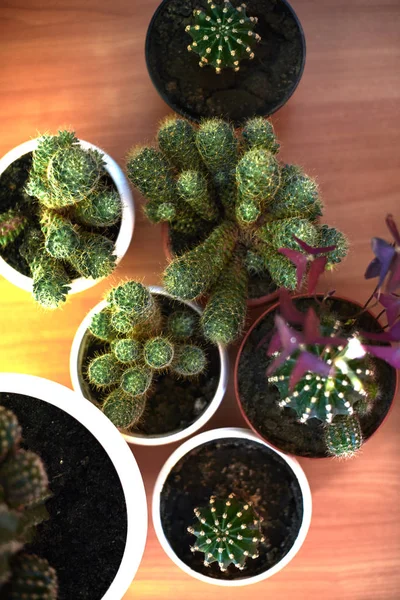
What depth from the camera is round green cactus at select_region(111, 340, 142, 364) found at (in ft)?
3.14

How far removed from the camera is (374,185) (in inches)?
47.8

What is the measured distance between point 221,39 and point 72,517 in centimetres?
92

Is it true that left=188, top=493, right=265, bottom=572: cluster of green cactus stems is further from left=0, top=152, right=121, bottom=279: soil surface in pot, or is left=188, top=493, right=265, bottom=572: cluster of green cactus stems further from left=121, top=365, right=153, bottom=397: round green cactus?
left=0, top=152, right=121, bottom=279: soil surface in pot

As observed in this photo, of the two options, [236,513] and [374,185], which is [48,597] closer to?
[236,513]

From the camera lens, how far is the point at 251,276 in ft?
3.80

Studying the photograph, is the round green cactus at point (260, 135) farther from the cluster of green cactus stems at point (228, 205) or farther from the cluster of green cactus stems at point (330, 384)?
the cluster of green cactus stems at point (330, 384)

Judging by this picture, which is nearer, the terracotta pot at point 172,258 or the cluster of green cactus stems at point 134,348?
the cluster of green cactus stems at point 134,348

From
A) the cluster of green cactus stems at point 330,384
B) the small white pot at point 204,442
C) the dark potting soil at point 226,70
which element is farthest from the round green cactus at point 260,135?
the small white pot at point 204,442

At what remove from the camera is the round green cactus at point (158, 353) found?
0.95 meters

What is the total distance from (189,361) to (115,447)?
24cm

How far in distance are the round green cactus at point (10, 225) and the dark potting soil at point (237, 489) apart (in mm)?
555

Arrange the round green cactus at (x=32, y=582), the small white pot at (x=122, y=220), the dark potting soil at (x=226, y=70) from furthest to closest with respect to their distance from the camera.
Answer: the dark potting soil at (x=226, y=70)
the small white pot at (x=122, y=220)
the round green cactus at (x=32, y=582)

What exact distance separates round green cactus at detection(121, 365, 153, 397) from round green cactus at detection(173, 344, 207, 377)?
6 cm

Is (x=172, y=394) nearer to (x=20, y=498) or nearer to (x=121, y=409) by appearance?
(x=121, y=409)
